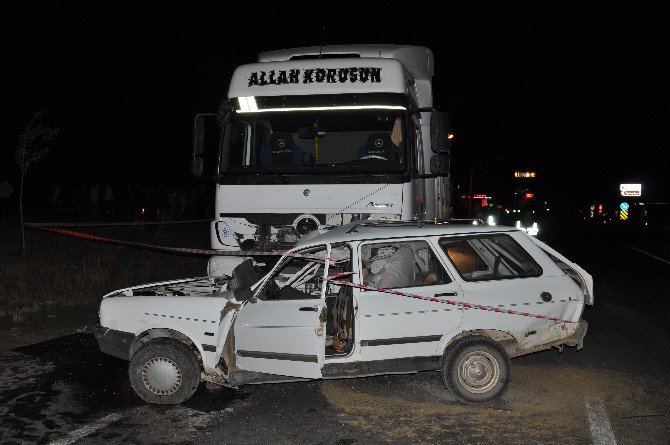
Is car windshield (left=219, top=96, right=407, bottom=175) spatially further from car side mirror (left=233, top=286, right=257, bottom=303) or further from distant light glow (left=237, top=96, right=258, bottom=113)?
car side mirror (left=233, top=286, right=257, bottom=303)

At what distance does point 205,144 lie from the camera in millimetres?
9336

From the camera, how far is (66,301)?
12.2 meters

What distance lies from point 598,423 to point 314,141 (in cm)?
511

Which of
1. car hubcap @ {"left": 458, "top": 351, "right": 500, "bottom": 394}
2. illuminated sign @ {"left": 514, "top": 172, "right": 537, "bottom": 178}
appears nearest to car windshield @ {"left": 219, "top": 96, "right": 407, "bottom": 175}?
car hubcap @ {"left": 458, "top": 351, "right": 500, "bottom": 394}

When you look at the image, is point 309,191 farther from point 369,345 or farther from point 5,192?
point 5,192

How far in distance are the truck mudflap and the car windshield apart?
10.7 feet

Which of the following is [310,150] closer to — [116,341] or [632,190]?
[116,341]

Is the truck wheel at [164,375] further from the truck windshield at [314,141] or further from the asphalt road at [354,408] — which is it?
the truck windshield at [314,141]

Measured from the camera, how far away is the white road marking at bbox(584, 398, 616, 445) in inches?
207

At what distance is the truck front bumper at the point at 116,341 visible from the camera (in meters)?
6.50

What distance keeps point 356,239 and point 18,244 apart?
607 inches

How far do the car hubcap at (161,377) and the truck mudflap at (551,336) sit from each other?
125 inches

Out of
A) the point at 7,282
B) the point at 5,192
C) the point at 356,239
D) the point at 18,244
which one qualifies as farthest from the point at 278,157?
the point at 5,192

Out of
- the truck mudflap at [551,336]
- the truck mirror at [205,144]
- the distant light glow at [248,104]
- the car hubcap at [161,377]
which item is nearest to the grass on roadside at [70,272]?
the truck mirror at [205,144]
